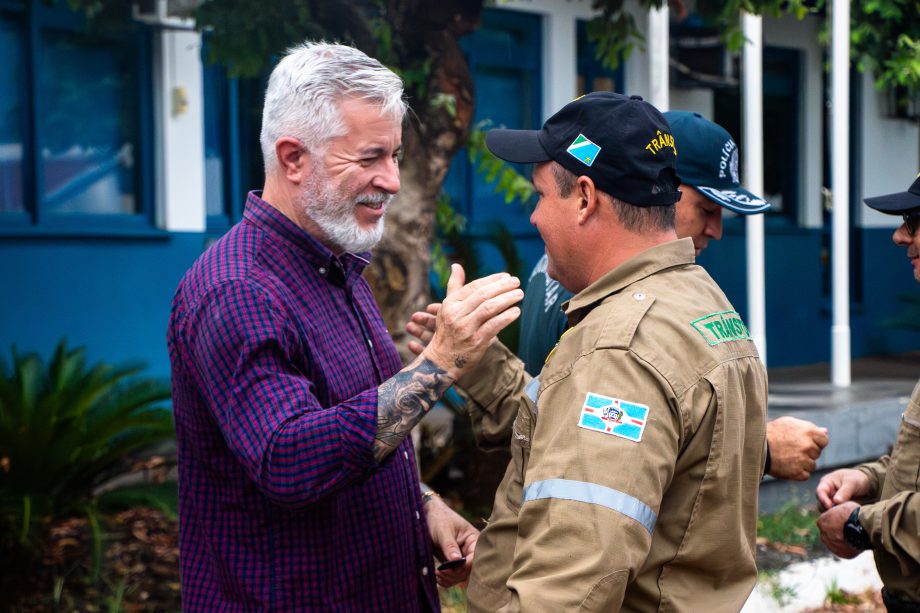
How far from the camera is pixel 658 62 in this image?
808 cm

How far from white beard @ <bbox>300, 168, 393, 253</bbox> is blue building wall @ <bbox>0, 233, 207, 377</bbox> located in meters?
4.88

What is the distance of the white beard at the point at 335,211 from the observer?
272 centimetres

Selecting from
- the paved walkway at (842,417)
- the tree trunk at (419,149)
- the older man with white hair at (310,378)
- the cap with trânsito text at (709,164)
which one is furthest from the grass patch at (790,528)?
the older man with white hair at (310,378)

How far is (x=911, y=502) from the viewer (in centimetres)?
316

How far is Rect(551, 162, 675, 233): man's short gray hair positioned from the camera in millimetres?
2379

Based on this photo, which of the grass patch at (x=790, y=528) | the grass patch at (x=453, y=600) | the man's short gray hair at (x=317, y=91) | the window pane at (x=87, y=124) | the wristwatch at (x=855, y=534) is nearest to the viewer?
the man's short gray hair at (x=317, y=91)

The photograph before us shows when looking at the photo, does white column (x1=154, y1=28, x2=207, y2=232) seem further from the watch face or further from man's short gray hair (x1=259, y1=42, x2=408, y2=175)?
the watch face

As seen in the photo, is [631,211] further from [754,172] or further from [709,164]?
[754,172]

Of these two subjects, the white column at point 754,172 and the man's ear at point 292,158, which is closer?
the man's ear at point 292,158

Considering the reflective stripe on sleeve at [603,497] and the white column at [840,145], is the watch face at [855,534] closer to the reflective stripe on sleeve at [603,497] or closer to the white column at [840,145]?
the reflective stripe on sleeve at [603,497]

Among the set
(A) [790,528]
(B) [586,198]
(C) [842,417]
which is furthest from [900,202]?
(C) [842,417]

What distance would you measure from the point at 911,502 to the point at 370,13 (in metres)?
5.40

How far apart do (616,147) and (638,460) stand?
66 centimetres

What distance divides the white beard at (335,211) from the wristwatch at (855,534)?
164 centimetres
